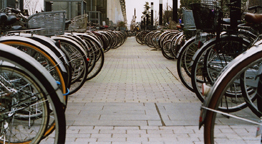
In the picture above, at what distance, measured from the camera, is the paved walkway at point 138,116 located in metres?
3.38

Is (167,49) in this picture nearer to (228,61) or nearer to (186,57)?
(186,57)

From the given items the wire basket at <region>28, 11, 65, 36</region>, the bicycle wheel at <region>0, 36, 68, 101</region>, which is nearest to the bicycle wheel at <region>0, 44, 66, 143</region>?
the bicycle wheel at <region>0, 36, 68, 101</region>

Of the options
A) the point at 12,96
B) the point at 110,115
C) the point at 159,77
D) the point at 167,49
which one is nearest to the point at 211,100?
the point at 12,96

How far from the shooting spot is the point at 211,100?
2.15 m

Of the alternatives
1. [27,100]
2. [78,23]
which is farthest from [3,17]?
[78,23]

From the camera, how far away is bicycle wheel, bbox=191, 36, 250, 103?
4.33 metres

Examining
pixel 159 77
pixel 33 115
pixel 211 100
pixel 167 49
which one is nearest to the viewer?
pixel 211 100

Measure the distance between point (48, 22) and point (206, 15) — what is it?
193cm

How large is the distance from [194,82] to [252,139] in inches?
56.5

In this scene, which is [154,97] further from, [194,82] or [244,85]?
[244,85]

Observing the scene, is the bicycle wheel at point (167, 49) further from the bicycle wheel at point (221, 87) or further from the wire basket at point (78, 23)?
the bicycle wheel at point (221, 87)

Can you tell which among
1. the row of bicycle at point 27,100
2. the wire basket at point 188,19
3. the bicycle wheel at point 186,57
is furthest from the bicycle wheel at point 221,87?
the wire basket at point 188,19

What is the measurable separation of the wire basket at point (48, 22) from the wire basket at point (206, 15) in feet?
5.48

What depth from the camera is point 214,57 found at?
457 centimetres
